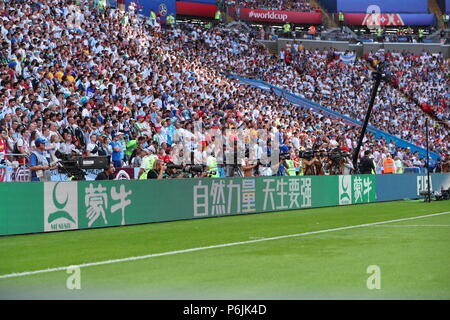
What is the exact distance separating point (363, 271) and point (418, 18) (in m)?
63.2

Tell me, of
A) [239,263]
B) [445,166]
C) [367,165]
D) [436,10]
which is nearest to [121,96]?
[367,165]

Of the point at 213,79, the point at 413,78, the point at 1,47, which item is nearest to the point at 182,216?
the point at 1,47

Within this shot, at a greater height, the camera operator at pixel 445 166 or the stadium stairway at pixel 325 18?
the stadium stairway at pixel 325 18

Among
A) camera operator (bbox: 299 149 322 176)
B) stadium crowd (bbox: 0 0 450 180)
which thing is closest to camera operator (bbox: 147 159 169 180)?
stadium crowd (bbox: 0 0 450 180)

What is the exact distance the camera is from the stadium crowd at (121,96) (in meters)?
17.9

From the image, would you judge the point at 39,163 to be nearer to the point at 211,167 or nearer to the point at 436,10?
the point at 211,167

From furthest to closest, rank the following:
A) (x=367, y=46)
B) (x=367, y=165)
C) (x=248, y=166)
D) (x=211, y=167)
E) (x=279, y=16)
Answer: (x=279, y=16) < (x=367, y=46) < (x=367, y=165) < (x=248, y=166) < (x=211, y=167)

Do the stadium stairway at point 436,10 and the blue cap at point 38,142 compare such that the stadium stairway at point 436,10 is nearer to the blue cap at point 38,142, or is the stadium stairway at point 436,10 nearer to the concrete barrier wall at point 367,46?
the concrete barrier wall at point 367,46

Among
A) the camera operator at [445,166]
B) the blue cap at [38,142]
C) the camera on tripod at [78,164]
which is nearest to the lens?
the camera on tripod at [78,164]

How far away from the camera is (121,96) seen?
75.5 feet

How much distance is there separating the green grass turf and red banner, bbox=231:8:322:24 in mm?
46118

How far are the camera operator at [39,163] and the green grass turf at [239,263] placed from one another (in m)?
2.27

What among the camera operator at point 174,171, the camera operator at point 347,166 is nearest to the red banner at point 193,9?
the camera operator at point 347,166

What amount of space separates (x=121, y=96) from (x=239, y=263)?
15.3m
